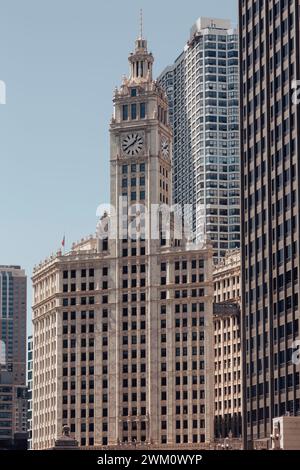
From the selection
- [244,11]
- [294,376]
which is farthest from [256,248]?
[244,11]

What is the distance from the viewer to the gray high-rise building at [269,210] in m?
164

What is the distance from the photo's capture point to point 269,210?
6836 inches

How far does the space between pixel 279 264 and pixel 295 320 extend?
32.8ft

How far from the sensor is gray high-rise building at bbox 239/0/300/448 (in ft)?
539

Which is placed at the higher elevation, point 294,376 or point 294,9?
point 294,9

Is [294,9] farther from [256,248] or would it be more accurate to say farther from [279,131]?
[256,248]

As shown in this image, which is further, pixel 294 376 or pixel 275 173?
pixel 275 173
